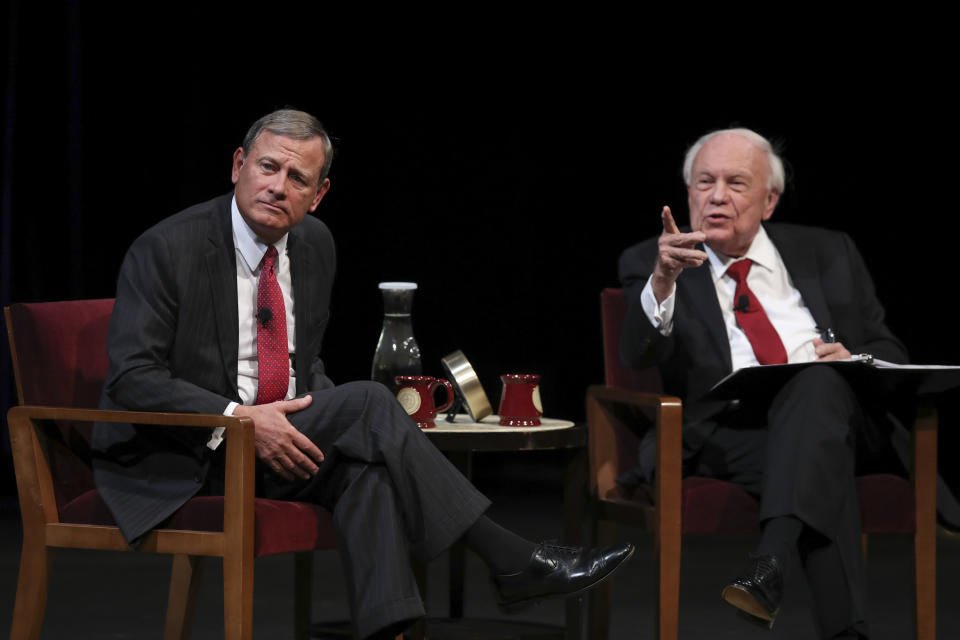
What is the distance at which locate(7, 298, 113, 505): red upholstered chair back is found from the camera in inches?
103

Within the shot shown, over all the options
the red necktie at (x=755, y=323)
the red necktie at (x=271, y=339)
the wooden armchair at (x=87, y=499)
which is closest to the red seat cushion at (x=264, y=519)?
the wooden armchair at (x=87, y=499)

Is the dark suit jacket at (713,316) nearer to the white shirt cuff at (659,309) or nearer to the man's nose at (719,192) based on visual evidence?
the white shirt cuff at (659,309)

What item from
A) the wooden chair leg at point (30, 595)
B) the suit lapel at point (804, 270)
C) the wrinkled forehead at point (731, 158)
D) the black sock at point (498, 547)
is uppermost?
the wrinkled forehead at point (731, 158)

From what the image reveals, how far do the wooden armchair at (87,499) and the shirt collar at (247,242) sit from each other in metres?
0.33

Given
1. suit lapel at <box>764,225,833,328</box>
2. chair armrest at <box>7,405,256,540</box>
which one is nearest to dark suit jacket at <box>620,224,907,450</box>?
suit lapel at <box>764,225,833,328</box>

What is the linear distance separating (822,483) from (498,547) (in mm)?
666

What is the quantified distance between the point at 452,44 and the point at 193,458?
324 cm

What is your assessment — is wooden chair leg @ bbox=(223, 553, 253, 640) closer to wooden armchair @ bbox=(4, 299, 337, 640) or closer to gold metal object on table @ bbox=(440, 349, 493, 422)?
wooden armchair @ bbox=(4, 299, 337, 640)

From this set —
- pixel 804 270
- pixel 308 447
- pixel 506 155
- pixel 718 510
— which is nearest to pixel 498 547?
pixel 308 447

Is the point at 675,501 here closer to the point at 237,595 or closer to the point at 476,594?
the point at 237,595

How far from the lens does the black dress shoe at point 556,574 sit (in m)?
2.51

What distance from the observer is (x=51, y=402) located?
2.65 m

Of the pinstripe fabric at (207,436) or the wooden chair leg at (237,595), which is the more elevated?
the pinstripe fabric at (207,436)

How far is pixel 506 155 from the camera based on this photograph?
5.51 meters
